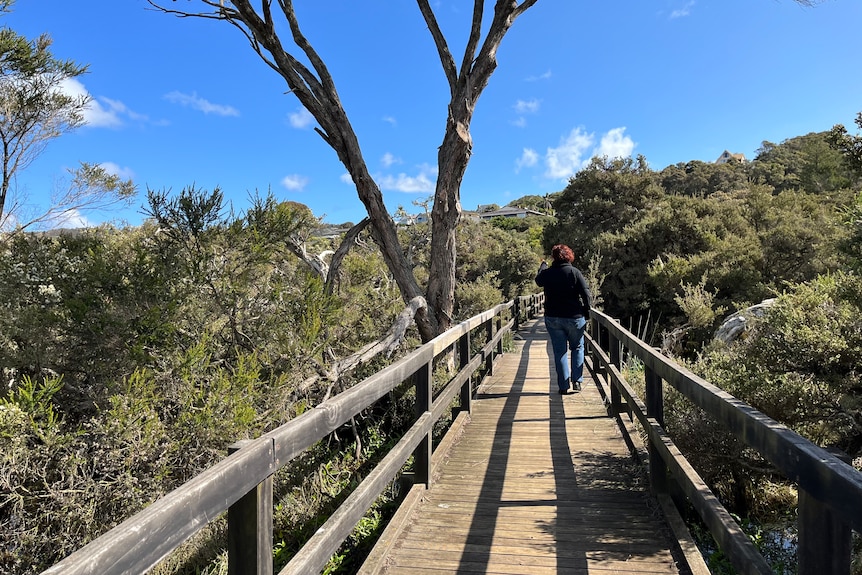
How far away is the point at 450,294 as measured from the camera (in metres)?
8.45

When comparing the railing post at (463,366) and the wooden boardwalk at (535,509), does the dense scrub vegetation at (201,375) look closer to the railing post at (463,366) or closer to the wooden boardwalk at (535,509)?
the wooden boardwalk at (535,509)

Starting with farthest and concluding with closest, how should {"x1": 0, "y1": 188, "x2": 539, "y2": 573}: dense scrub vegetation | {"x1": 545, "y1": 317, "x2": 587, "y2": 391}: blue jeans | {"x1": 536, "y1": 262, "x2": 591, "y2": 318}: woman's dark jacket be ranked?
{"x1": 545, "y1": 317, "x2": 587, "y2": 391}: blue jeans → {"x1": 536, "y1": 262, "x2": 591, "y2": 318}: woman's dark jacket → {"x1": 0, "y1": 188, "x2": 539, "y2": 573}: dense scrub vegetation

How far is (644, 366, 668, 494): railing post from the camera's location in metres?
3.39

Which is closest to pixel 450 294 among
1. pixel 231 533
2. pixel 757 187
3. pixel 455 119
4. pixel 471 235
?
pixel 455 119

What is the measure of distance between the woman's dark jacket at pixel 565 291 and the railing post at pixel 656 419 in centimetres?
267

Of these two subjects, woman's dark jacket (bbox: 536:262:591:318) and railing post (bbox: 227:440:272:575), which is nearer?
railing post (bbox: 227:440:272:575)

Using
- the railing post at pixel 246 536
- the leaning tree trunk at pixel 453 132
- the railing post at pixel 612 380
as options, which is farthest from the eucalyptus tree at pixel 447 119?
the railing post at pixel 246 536

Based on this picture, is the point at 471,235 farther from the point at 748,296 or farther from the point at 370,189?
the point at 370,189


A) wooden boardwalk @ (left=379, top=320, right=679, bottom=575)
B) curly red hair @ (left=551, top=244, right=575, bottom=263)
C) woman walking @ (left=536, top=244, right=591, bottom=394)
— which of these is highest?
curly red hair @ (left=551, top=244, right=575, bottom=263)

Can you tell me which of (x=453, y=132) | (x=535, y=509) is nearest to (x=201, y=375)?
(x=535, y=509)

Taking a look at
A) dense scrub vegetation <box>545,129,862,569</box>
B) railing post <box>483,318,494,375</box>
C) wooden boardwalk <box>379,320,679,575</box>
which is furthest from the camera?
railing post <box>483,318,494,375</box>

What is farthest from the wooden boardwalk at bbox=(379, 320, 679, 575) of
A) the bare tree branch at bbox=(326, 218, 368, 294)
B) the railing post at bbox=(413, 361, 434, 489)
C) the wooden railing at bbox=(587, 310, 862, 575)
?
the bare tree branch at bbox=(326, 218, 368, 294)

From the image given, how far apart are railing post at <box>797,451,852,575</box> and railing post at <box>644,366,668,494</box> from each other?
1.90m

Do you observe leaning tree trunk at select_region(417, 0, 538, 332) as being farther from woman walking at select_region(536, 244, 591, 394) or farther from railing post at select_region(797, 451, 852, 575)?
railing post at select_region(797, 451, 852, 575)
